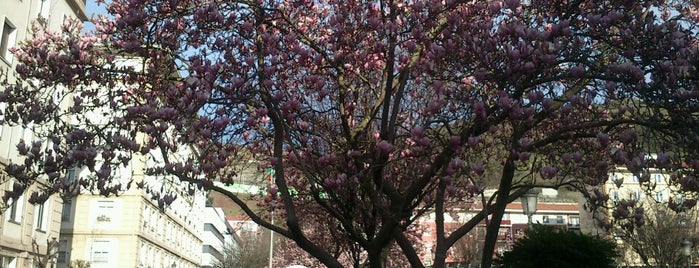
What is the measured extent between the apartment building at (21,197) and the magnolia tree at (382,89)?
15.0 meters

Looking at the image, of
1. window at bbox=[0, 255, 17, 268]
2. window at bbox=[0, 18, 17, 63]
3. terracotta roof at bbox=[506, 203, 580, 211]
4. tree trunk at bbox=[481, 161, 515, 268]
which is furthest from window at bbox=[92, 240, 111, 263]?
terracotta roof at bbox=[506, 203, 580, 211]

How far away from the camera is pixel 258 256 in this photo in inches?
1893

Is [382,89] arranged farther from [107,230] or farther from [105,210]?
[105,210]

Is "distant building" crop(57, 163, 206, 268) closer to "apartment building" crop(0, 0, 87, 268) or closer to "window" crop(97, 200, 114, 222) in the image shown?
"window" crop(97, 200, 114, 222)

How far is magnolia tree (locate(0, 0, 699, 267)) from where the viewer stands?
568 cm

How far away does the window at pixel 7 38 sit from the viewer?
73.0ft

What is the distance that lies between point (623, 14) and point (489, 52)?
5.17ft

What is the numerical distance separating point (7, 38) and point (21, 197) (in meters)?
6.32

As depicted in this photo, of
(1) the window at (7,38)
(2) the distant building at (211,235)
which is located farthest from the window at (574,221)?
(1) the window at (7,38)

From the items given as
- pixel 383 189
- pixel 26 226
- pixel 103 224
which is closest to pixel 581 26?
pixel 383 189

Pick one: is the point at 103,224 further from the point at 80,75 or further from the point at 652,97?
the point at 652,97

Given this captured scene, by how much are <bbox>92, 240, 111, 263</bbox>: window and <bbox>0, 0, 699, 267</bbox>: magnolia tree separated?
1370 inches

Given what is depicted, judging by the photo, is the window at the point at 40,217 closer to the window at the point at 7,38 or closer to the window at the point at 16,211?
the window at the point at 16,211

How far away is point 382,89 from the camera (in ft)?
28.2
